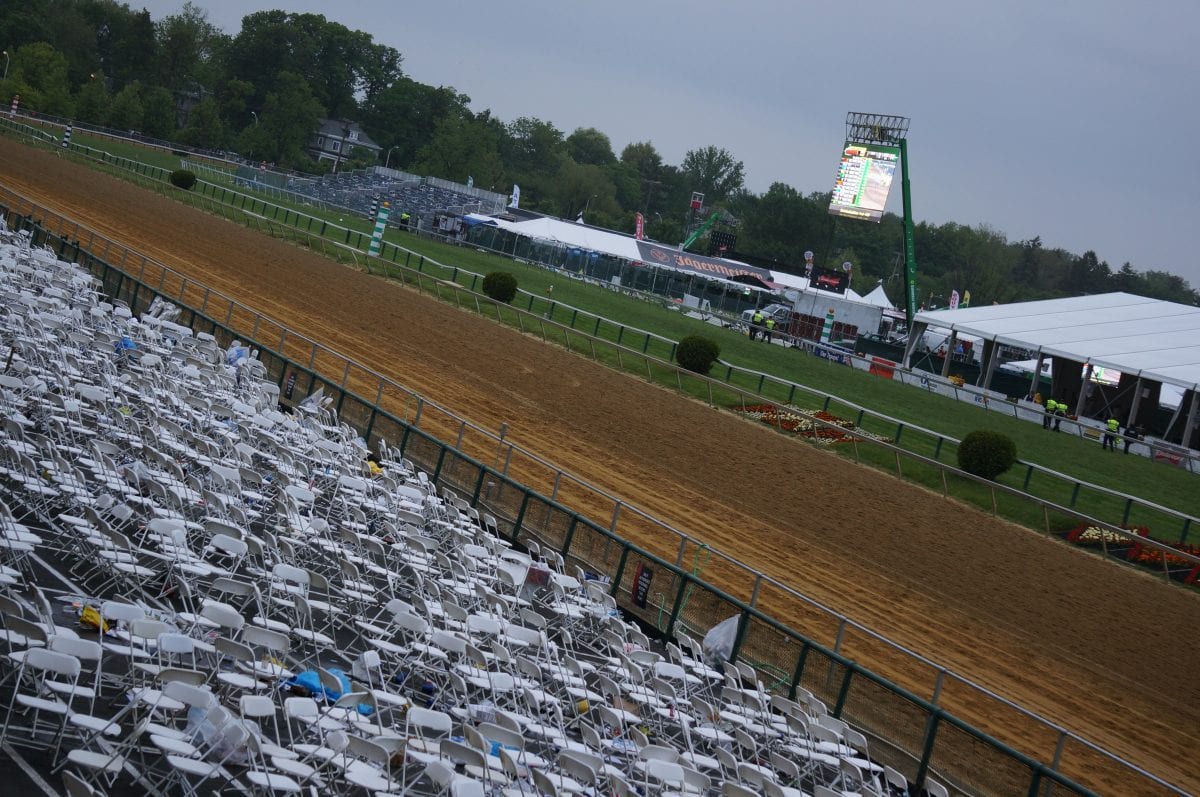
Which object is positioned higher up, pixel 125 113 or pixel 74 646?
pixel 125 113

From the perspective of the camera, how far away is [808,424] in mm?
30203

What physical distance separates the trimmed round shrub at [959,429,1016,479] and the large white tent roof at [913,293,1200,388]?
15.3 meters

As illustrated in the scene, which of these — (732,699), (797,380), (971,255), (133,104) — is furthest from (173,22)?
(732,699)

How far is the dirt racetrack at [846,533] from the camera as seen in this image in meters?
16.7

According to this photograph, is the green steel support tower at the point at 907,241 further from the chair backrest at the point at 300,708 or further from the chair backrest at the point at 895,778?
the chair backrest at the point at 300,708

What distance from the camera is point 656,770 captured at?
8.91 meters

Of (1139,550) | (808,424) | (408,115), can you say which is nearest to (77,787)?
(1139,550)

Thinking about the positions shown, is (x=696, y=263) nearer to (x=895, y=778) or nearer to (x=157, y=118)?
(x=157, y=118)

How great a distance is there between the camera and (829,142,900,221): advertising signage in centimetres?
6475

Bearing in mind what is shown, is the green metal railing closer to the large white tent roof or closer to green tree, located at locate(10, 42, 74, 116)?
the large white tent roof

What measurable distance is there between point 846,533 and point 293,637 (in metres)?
13.7

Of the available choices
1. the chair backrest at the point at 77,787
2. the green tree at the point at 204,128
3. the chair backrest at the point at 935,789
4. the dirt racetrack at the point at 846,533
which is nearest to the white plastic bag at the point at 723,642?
the dirt racetrack at the point at 846,533

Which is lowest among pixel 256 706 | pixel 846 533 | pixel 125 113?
pixel 846 533

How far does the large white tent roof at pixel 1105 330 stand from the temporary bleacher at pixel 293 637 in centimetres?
3273
